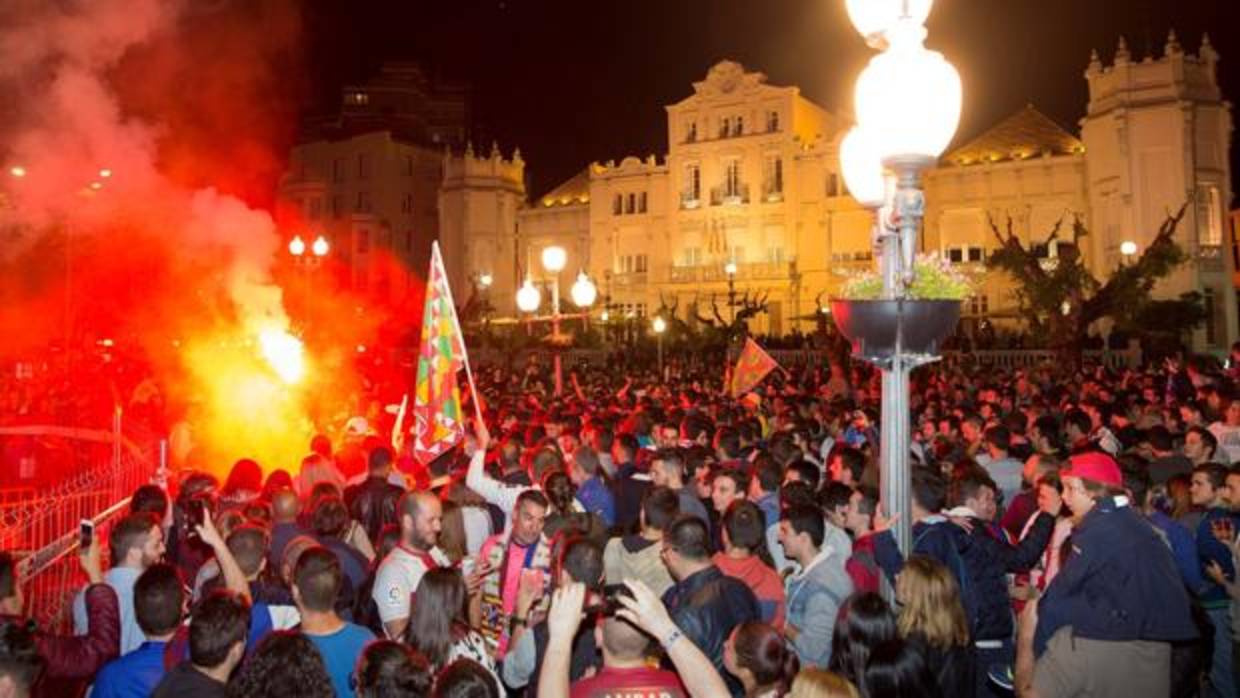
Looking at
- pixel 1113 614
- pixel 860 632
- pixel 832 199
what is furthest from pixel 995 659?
pixel 832 199

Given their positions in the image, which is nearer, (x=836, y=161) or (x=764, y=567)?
(x=764, y=567)

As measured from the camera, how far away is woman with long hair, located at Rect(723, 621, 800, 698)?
3.85m

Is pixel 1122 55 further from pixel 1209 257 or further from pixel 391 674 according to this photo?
pixel 391 674

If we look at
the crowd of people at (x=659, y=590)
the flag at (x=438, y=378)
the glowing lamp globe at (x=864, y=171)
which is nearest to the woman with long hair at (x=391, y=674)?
the crowd of people at (x=659, y=590)

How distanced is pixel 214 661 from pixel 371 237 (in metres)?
59.7

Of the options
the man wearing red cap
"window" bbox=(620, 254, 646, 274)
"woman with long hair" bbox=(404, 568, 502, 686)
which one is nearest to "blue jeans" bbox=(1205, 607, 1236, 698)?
the man wearing red cap

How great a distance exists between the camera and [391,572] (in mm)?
5492

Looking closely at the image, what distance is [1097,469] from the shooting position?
5047mm

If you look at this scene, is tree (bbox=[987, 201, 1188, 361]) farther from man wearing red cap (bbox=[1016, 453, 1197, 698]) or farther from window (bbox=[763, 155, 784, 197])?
window (bbox=[763, 155, 784, 197])

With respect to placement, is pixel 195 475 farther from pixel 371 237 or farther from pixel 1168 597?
pixel 371 237

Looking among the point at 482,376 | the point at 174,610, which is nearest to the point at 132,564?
the point at 174,610

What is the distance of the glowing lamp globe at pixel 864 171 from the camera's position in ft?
21.5

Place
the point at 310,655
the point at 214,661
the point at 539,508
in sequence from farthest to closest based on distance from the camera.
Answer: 1. the point at 539,508
2. the point at 214,661
3. the point at 310,655

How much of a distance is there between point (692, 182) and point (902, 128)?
161ft
